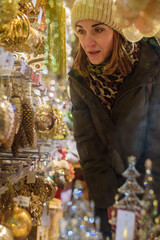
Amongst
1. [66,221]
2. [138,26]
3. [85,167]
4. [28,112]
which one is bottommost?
[66,221]

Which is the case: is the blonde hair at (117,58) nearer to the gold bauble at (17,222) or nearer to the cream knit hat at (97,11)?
the cream knit hat at (97,11)

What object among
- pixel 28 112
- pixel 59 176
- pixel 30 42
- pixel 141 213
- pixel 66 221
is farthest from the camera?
pixel 59 176

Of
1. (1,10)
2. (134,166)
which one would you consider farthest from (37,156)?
(1,10)

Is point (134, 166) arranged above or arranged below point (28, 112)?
below

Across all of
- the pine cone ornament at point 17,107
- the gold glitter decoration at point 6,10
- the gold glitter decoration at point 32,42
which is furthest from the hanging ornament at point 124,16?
the gold glitter decoration at point 32,42

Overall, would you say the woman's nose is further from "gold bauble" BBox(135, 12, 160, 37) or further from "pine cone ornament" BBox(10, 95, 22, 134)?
"pine cone ornament" BBox(10, 95, 22, 134)

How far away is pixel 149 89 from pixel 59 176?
0.82m

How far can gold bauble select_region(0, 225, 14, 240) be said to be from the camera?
729 mm

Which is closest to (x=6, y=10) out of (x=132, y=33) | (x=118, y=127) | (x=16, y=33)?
(x=16, y=33)

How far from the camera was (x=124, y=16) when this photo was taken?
69cm

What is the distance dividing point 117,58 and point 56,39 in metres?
0.24

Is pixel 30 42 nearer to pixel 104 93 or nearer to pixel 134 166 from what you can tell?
pixel 104 93

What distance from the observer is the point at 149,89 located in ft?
2.74

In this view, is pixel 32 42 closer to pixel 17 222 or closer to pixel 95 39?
pixel 95 39
